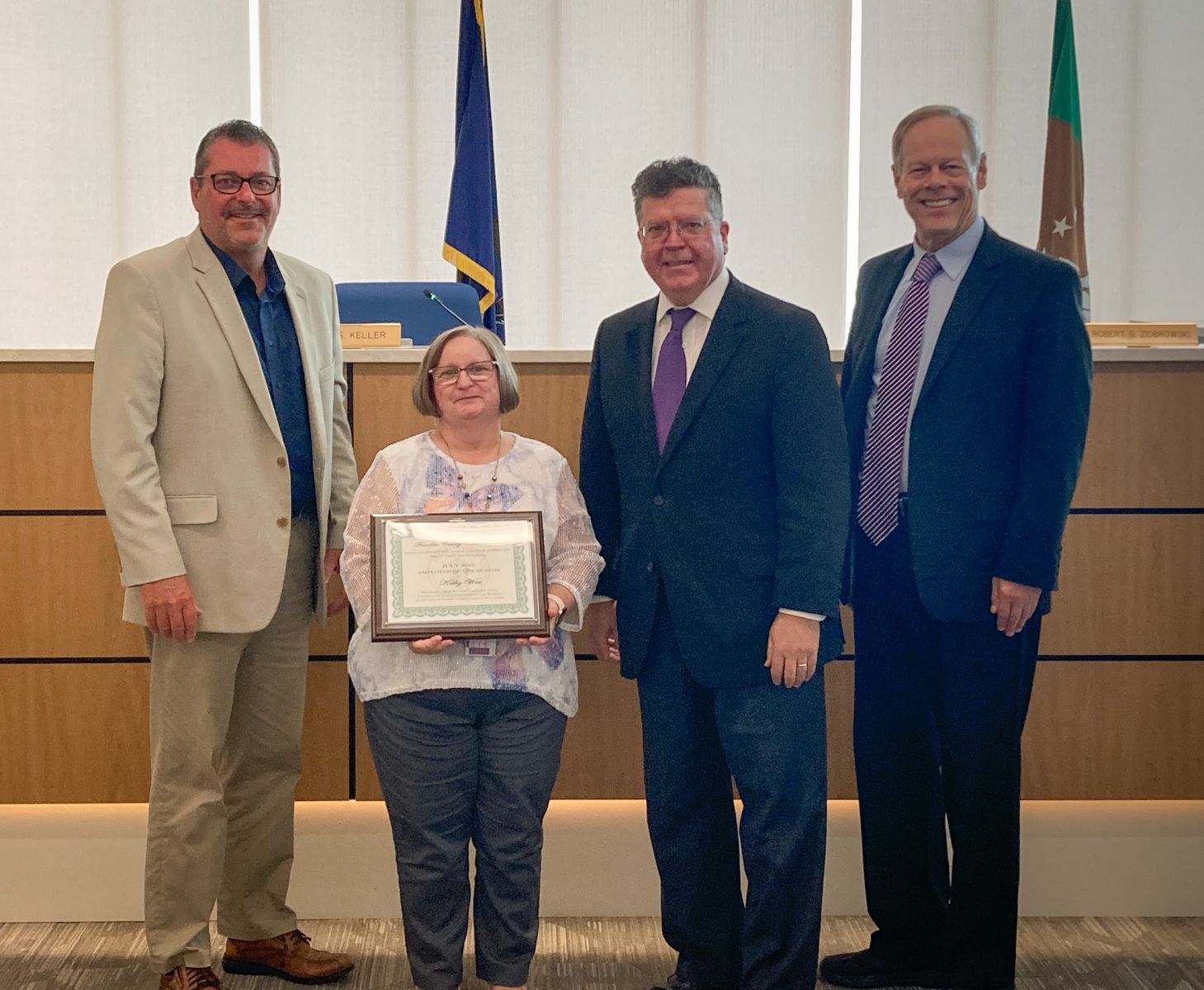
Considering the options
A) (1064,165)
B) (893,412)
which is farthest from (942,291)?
(1064,165)

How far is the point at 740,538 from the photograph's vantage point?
81.3 inches

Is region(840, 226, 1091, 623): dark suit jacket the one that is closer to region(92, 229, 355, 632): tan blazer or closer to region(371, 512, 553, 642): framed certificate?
region(371, 512, 553, 642): framed certificate

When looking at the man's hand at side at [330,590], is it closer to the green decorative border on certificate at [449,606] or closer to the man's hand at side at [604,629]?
the green decorative border on certificate at [449,606]

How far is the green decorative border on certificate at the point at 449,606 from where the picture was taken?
1976mm

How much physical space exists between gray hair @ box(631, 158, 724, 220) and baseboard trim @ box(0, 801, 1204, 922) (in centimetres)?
159

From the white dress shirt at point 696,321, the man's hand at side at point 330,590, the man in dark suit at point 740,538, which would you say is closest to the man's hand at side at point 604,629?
the man in dark suit at point 740,538

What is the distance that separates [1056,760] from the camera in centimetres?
284

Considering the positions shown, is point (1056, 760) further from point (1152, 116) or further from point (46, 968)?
point (1152, 116)

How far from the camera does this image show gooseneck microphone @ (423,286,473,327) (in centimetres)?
303

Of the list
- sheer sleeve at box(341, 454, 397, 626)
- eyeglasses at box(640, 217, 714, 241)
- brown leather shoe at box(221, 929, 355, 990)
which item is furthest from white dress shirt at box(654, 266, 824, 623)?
brown leather shoe at box(221, 929, 355, 990)

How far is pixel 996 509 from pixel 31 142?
449 cm

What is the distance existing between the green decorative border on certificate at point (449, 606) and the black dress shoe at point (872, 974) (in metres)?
1.19

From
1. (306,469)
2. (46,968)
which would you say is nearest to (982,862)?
(306,469)

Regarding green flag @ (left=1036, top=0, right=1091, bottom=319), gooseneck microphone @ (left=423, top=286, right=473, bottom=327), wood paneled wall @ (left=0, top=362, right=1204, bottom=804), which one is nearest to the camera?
wood paneled wall @ (left=0, top=362, right=1204, bottom=804)
